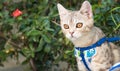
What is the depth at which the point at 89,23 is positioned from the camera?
10.7 ft

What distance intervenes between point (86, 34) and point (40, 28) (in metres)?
0.76

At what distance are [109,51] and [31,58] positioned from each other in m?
1.36

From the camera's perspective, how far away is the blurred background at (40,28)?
12.8ft

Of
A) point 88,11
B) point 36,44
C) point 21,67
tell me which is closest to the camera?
point 88,11

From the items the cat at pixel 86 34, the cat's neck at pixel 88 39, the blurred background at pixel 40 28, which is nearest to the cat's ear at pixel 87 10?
the cat at pixel 86 34

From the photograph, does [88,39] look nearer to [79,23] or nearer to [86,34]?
A: [86,34]

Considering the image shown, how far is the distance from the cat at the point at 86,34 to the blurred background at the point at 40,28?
440 mm

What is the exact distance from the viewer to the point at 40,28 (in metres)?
3.93

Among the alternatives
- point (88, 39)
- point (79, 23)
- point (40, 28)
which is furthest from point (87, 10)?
point (40, 28)

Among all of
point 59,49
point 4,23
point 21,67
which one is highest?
point 4,23

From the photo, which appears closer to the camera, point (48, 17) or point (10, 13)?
point (48, 17)

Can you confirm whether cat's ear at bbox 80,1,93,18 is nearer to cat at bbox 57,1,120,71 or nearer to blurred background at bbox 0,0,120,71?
cat at bbox 57,1,120,71

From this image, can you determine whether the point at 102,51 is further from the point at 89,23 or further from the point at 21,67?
the point at 21,67

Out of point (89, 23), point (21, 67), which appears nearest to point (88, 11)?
point (89, 23)
